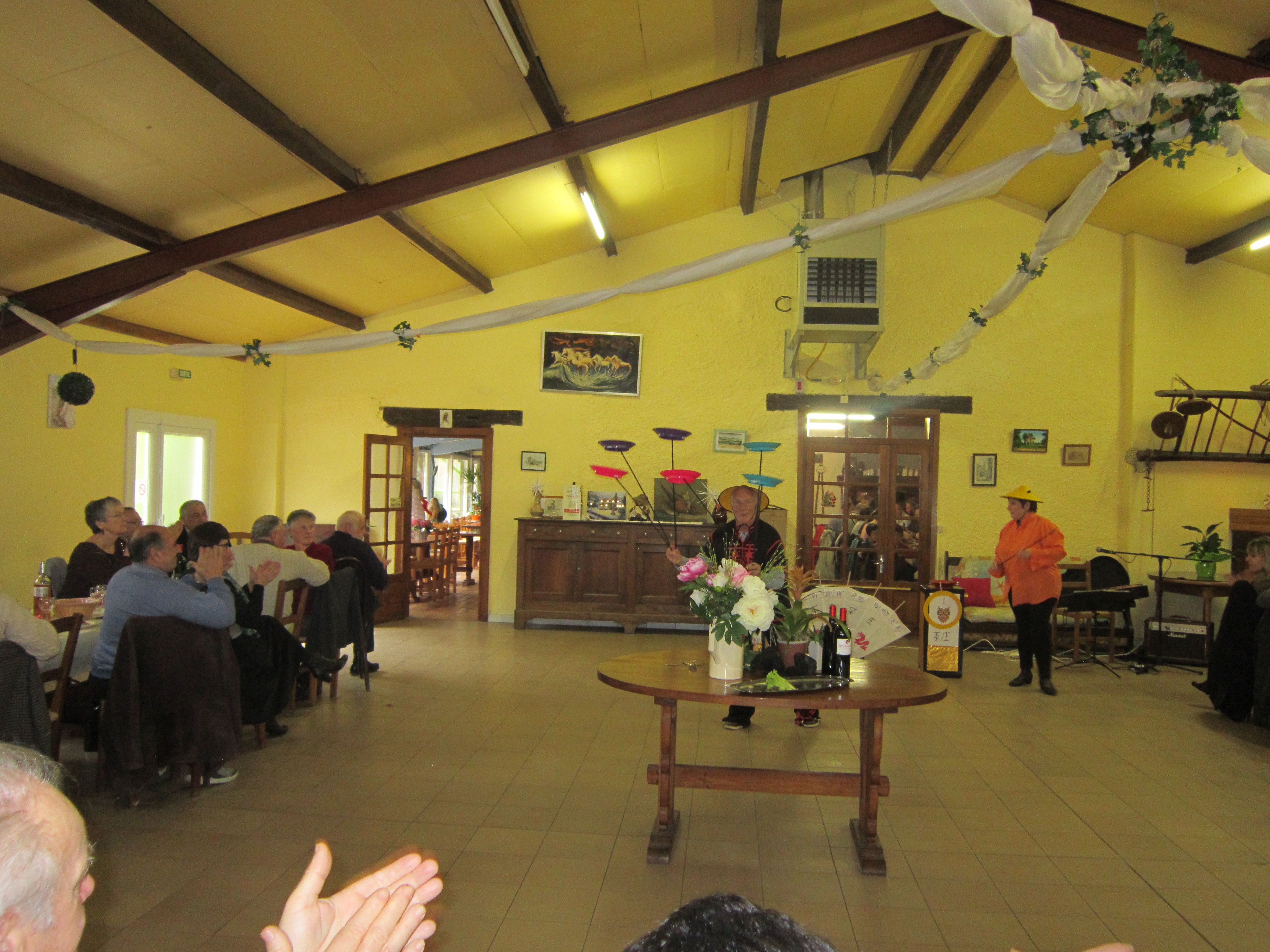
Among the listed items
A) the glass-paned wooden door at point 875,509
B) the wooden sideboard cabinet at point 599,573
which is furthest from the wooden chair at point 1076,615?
the wooden sideboard cabinet at point 599,573

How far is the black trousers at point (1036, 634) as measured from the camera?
6.83m

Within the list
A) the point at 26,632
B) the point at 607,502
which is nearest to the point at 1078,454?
the point at 607,502

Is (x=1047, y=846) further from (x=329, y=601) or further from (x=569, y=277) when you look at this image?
(x=569, y=277)

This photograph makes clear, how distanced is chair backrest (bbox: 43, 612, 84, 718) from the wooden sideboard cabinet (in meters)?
5.36

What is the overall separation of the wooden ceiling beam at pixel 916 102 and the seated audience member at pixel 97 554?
6945 mm

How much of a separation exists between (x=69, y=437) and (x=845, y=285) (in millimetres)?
7116

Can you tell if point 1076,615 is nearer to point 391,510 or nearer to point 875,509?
point 875,509

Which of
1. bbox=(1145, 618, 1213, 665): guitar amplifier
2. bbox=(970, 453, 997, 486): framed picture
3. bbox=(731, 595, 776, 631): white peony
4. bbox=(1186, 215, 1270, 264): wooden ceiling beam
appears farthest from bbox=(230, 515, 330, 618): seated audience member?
bbox=(1186, 215, 1270, 264): wooden ceiling beam

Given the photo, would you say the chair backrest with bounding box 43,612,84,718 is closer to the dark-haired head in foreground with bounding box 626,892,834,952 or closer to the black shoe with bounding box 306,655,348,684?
the black shoe with bounding box 306,655,348,684

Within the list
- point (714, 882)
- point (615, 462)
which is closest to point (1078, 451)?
point (615, 462)

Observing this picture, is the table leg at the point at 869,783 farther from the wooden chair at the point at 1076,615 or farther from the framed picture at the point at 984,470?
the framed picture at the point at 984,470

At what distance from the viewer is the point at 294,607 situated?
5559 mm

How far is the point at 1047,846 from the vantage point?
3.73m

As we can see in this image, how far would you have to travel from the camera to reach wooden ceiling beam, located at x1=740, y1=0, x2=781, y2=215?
536 cm
